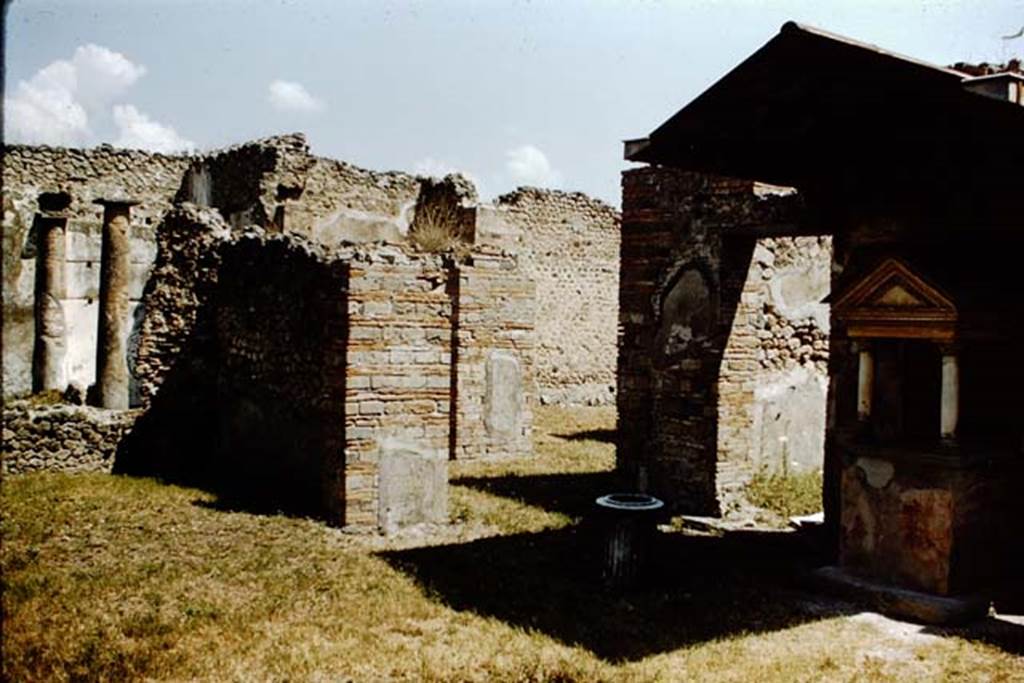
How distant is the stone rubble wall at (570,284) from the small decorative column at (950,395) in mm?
13877

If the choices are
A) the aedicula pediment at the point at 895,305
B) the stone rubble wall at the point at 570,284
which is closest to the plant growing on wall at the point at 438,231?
the stone rubble wall at the point at 570,284

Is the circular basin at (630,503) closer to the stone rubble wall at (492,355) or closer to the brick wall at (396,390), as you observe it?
the brick wall at (396,390)

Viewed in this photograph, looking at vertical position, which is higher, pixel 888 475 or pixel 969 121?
pixel 969 121

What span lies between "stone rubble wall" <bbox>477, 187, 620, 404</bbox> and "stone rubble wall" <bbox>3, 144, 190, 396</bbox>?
7773mm

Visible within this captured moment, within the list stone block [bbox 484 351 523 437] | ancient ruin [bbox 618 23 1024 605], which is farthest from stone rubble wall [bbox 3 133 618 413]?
ancient ruin [bbox 618 23 1024 605]

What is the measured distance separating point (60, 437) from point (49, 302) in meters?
3.51

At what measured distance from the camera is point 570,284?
20969 millimetres

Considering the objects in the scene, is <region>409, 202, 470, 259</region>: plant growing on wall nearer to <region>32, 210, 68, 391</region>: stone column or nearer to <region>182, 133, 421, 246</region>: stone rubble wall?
<region>182, 133, 421, 246</region>: stone rubble wall

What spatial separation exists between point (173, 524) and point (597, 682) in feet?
16.2

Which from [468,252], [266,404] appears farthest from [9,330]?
[468,252]

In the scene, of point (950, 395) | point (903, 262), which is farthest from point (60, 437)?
point (950, 395)

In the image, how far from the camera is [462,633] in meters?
5.62

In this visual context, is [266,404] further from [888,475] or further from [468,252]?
[888,475]

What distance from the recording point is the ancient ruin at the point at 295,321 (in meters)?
8.34
